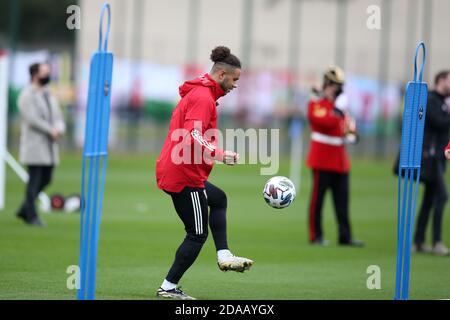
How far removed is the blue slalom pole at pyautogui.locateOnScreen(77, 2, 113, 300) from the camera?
742 centimetres

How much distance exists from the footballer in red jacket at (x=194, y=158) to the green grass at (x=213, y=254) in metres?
0.52

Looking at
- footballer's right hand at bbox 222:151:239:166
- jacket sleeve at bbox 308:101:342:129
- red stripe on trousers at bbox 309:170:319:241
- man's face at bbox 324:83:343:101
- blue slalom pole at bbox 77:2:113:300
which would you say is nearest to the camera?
blue slalom pole at bbox 77:2:113:300

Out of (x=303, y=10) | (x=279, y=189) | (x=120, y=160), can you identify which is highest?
(x=303, y=10)

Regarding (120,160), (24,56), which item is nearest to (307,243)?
(120,160)

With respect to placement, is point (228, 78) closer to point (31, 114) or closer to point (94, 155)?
point (94, 155)

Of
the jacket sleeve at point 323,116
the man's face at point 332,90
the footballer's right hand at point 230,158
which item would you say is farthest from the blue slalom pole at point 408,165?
the man's face at point 332,90

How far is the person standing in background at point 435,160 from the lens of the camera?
13.0 meters

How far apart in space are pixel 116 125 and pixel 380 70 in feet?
34.2

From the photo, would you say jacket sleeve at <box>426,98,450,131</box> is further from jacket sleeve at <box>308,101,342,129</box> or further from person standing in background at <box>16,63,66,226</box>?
person standing in background at <box>16,63,66,226</box>

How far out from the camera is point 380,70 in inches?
1435

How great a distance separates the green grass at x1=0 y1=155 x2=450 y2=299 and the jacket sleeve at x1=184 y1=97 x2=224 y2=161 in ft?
4.82

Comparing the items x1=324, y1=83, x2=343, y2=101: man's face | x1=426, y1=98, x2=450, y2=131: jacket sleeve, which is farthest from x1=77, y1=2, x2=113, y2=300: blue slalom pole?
x1=324, y1=83, x2=343, y2=101: man's face

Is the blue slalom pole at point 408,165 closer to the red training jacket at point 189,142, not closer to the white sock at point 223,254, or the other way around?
the white sock at point 223,254
